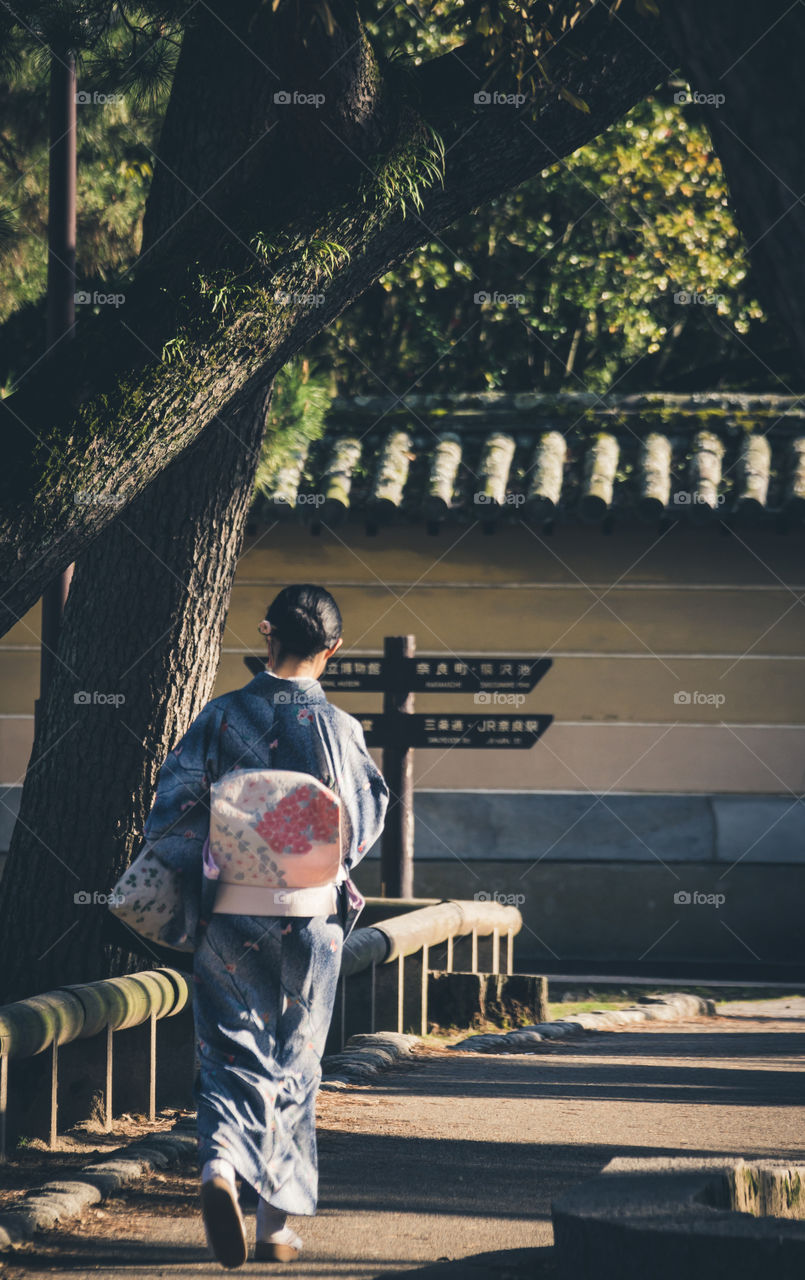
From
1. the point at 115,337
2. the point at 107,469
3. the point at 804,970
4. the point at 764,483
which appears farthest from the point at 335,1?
the point at 804,970

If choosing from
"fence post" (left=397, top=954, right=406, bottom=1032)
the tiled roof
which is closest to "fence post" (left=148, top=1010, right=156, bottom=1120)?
"fence post" (left=397, top=954, right=406, bottom=1032)

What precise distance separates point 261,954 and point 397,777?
6.05m

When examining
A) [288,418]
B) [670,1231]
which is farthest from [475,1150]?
[288,418]

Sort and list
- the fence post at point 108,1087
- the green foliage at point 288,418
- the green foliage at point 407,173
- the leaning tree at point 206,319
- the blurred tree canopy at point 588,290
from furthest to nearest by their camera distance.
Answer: the blurred tree canopy at point 588,290
the green foliage at point 288,418
the fence post at point 108,1087
the green foliage at point 407,173
the leaning tree at point 206,319

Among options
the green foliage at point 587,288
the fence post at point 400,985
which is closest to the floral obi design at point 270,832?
the fence post at point 400,985

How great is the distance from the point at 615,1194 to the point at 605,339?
15.0 meters

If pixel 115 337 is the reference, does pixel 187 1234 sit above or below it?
below

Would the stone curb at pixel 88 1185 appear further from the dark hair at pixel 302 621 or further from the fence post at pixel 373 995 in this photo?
the fence post at pixel 373 995

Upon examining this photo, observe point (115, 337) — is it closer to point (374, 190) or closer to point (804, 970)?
point (374, 190)

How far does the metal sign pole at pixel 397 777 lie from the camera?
30.5 feet

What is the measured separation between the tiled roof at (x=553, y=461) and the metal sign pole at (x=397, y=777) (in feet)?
6.21

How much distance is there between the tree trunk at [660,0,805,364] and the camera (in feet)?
8.66

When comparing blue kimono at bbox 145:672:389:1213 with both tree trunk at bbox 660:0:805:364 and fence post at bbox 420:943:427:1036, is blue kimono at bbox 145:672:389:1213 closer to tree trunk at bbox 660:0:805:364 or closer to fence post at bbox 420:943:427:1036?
tree trunk at bbox 660:0:805:364

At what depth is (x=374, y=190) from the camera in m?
4.59
